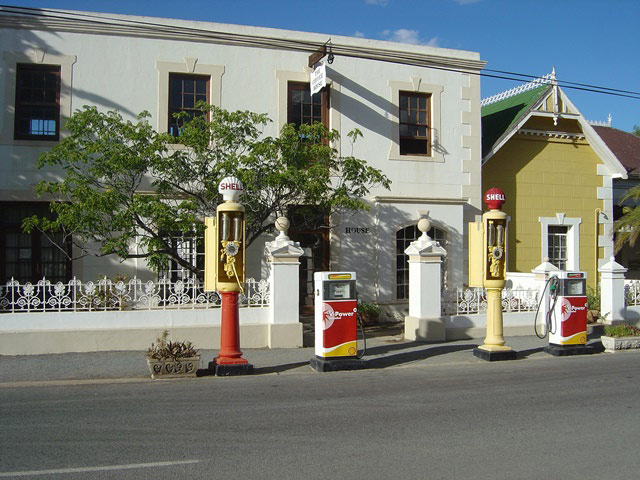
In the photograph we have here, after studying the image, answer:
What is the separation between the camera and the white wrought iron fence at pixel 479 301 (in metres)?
13.6

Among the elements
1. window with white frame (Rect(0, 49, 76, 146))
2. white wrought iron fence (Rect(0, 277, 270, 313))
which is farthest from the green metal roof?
window with white frame (Rect(0, 49, 76, 146))

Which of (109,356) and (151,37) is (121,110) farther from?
(109,356)

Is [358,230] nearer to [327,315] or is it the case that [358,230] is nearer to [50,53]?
[327,315]

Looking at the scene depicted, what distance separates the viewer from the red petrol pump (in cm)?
1013

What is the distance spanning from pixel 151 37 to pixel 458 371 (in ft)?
32.6

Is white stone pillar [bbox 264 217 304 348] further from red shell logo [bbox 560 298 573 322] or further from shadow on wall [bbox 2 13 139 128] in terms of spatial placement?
shadow on wall [bbox 2 13 139 128]

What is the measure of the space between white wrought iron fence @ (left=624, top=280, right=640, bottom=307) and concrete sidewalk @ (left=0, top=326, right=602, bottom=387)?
2629 mm

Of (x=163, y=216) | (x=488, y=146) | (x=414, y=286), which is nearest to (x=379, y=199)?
(x=414, y=286)

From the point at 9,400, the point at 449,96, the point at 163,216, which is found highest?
the point at 449,96

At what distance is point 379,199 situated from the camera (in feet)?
51.0

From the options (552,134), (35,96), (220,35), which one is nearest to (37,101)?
(35,96)

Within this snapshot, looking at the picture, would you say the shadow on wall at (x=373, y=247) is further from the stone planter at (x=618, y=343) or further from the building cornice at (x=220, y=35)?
the stone planter at (x=618, y=343)

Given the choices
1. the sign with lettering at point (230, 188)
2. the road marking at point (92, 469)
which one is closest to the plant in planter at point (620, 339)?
the sign with lettering at point (230, 188)

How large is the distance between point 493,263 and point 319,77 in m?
5.99
